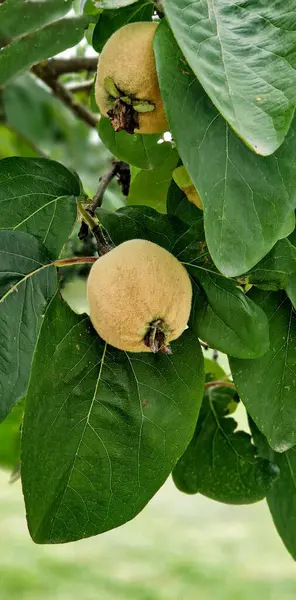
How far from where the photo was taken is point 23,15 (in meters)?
0.63

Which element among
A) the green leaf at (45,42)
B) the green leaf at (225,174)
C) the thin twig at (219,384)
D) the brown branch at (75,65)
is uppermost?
the green leaf at (45,42)

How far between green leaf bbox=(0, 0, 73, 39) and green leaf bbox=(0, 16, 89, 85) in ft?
0.08

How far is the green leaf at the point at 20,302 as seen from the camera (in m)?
0.70

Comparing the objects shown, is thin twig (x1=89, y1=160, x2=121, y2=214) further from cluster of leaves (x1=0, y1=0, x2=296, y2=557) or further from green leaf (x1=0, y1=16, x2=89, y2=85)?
green leaf (x1=0, y1=16, x2=89, y2=85)

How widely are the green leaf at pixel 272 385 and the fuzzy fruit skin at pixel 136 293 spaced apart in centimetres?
11

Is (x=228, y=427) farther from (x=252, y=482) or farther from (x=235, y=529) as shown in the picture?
(x=235, y=529)

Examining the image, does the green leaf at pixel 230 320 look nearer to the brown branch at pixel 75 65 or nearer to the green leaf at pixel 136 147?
the green leaf at pixel 136 147

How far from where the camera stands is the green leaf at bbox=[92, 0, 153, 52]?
70 cm

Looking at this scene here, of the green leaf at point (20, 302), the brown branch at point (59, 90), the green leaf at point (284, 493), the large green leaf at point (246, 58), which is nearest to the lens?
the large green leaf at point (246, 58)

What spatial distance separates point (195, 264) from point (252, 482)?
0.37m

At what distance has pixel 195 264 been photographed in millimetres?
709

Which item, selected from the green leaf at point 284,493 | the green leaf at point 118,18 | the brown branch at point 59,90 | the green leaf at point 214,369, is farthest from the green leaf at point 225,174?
the brown branch at point 59,90

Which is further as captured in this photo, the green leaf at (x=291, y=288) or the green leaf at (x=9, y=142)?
the green leaf at (x=291, y=288)

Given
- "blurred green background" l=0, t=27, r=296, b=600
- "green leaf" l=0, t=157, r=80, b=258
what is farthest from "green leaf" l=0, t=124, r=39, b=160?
"blurred green background" l=0, t=27, r=296, b=600
